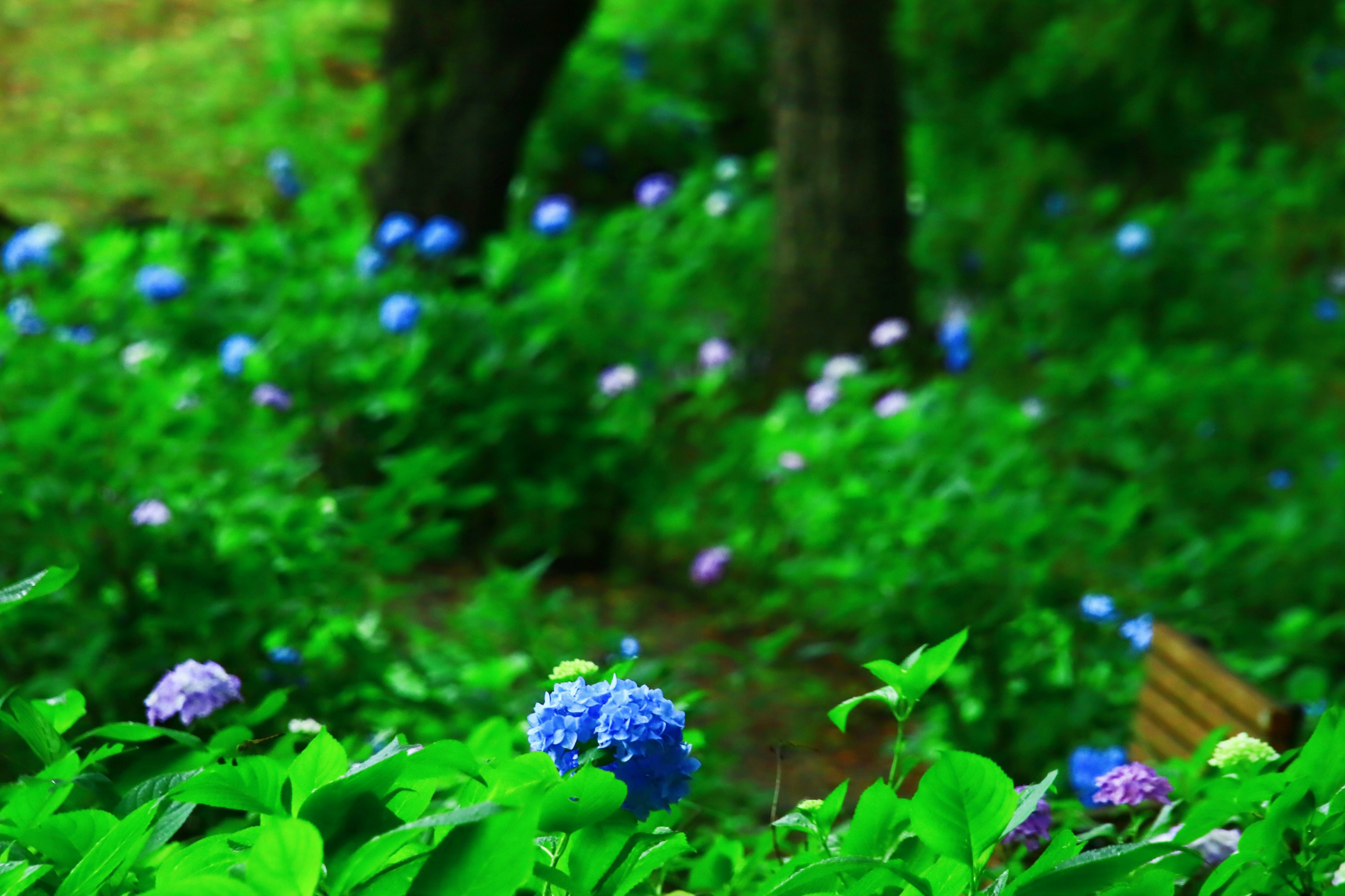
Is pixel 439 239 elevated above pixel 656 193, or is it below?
below

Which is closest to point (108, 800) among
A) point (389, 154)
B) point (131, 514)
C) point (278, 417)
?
point (131, 514)

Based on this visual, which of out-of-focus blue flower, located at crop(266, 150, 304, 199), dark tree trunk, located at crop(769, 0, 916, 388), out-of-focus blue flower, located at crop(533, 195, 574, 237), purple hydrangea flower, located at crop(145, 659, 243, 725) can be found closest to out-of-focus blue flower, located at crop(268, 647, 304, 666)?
purple hydrangea flower, located at crop(145, 659, 243, 725)

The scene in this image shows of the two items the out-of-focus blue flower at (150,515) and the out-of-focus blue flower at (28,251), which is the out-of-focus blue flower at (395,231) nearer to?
the out-of-focus blue flower at (28,251)

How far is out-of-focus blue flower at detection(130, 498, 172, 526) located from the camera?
2.64 meters

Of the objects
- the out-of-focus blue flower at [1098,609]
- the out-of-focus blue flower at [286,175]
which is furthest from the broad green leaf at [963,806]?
the out-of-focus blue flower at [286,175]

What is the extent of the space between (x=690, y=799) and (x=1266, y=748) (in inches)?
55.8

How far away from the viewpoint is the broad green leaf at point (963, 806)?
105 cm

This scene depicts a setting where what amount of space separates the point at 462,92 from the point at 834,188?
1374 mm

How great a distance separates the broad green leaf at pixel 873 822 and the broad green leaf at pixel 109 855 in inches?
19.4

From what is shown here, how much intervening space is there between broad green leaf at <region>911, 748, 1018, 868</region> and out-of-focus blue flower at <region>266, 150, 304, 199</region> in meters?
7.25

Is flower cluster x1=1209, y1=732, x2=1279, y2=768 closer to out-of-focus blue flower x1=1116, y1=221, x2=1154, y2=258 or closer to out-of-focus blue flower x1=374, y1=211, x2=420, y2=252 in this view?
out-of-focus blue flower x1=374, y1=211, x2=420, y2=252

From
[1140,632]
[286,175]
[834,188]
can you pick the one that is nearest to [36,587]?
[1140,632]

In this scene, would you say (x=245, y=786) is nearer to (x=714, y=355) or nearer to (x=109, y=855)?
(x=109, y=855)

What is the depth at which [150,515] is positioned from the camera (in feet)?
8.68
